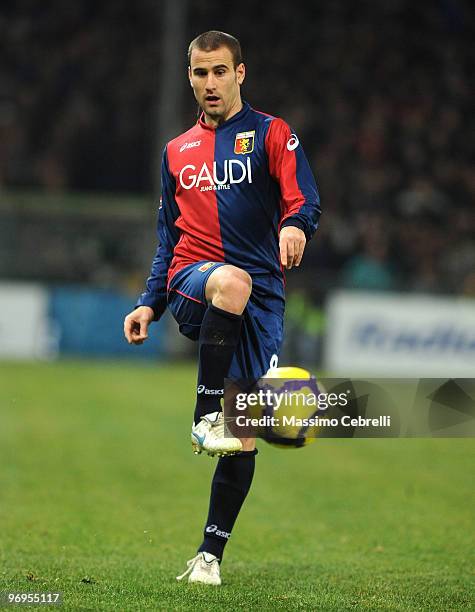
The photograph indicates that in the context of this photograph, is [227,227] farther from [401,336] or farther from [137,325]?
[401,336]

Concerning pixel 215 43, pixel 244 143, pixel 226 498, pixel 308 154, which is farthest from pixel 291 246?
pixel 308 154

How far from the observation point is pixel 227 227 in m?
4.79

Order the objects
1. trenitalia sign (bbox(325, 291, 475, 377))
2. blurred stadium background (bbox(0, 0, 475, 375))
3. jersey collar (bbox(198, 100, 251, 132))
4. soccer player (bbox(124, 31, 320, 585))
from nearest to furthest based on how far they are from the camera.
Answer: soccer player (bbox(124, 31, 320, 585)), jersey collar (bbox(198, 100, 251, 132)), trenitalia sign (bbox(325, 291, 475, 377)), blurred stadium background (bbox(0, 0, 475, 375))

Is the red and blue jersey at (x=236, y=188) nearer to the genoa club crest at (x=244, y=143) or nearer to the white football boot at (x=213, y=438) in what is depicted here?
the genoa club crest at (x=244, y=143)

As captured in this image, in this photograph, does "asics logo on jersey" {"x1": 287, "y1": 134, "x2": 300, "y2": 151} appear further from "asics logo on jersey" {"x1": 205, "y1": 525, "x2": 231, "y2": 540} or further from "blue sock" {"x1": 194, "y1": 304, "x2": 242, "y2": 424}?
"asics logo on jersey" {"x1": 205, "y1": 525, "x2": 231, "y2": 540}

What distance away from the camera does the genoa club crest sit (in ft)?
15.6

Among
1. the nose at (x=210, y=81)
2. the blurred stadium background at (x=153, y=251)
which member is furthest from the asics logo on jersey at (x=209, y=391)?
the blurred stadium background at (x=153, y=251)

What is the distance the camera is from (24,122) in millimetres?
22125

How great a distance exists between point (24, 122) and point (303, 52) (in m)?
5.63

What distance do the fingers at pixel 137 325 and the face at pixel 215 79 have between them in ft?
2.95

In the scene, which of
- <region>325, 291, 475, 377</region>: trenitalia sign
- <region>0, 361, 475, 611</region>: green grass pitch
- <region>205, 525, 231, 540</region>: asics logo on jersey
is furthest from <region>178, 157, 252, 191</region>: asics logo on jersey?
<region>325, 291, 475, 377</region>: trenitalia sign

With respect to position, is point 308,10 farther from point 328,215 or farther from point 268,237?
point 268,237

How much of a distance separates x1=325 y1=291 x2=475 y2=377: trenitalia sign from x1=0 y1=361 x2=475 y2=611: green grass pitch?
562cm

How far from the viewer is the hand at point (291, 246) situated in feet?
14.2
